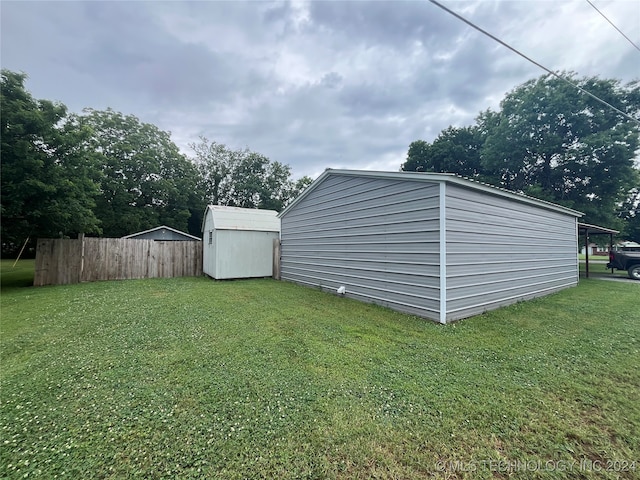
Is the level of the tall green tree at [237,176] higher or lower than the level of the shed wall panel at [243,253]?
higher

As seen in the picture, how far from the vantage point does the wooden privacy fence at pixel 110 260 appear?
9391 millimetres

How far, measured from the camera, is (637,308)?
6.10 metres

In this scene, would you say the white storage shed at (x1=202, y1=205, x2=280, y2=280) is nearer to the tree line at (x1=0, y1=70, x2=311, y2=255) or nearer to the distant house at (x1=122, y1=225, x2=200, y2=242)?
the tree line at (x1=0, y1=70, x2=311, y2=255)

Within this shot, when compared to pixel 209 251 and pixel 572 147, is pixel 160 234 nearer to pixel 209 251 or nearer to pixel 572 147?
pixel 209 251

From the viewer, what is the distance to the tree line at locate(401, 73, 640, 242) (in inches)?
527

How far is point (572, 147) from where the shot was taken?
14562mm

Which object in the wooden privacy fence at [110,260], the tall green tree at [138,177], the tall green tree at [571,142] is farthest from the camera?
the tall green tree at [138,177]

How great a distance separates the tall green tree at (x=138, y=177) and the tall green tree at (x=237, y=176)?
2.71 meters

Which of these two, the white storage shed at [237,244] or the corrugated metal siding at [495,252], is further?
the white storage shed at [237,244]

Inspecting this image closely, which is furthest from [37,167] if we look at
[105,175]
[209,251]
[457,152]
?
[457,152]

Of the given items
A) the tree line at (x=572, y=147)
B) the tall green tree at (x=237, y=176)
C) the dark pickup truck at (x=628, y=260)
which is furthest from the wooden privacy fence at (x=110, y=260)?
the dark pickup truck at (x=628, y=260)

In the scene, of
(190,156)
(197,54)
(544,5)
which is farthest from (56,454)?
(190,156)

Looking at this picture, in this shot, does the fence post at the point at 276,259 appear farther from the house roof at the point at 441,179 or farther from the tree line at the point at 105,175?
the tree line at the point at 105,175

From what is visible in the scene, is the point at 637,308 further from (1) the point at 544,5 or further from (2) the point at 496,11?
(2) the point at 496,11
